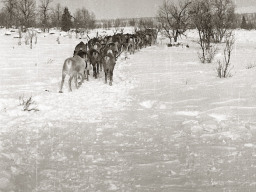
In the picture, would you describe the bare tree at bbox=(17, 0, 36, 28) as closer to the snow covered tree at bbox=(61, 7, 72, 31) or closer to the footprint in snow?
the snow covered tree at bbox=(61, 7, 72, 31)

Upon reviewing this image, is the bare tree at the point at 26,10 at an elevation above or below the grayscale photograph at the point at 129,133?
above

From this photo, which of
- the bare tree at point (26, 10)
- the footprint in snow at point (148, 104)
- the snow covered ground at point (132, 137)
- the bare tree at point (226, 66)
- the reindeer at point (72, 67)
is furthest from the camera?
the bare tree at point (26, 10)

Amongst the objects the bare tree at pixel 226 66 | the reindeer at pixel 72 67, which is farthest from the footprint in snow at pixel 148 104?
the bare tree at pixel 226 66

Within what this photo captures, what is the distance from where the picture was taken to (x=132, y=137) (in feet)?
17.7

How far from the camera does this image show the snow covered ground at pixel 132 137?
12.4 ft

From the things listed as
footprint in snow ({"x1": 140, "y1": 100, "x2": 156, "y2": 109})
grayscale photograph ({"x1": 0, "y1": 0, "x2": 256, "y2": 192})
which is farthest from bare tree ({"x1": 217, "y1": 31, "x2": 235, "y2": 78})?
footprint in snow ({"x1": 140, "y1": 100, "x2": 156, "y2": 109})

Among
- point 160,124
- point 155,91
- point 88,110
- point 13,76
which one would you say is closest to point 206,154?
point 160,124

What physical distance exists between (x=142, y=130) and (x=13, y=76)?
23.6ft

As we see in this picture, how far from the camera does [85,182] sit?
3.72m

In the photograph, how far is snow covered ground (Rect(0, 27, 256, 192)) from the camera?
378 centimetres

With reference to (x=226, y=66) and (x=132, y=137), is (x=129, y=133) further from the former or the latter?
(x=226, y=66)

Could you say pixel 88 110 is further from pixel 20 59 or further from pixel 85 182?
pixel 20 59

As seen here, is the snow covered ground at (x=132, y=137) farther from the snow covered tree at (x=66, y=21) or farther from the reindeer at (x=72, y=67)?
the snow covered tree at (x=66, y=21)

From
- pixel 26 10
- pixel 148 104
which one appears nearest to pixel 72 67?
pixel 148 104
